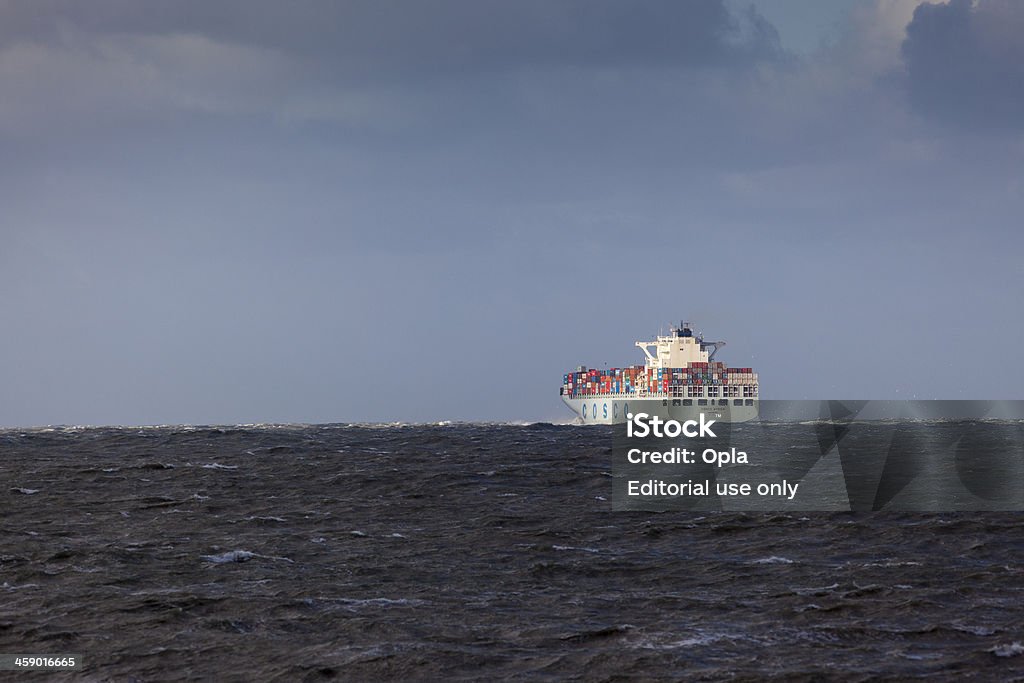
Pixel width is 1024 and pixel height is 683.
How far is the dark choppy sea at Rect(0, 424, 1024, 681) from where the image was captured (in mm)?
24844

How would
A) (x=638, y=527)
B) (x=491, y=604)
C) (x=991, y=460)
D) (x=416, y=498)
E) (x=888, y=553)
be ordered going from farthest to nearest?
(x=991, y=460)
(x=416, y=498)
(x=638, y=527)
(x=888, y=553)
(x=491, y=604)

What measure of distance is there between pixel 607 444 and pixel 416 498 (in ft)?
168

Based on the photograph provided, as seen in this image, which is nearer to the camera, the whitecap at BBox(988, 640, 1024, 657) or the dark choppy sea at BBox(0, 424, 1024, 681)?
the whitecap at BBox(988, 640, 1024, 657)

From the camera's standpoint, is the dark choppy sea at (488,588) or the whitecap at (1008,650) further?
the dark choppy sea at (488,588)

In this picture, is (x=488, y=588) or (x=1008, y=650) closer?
(x=1008, y=650)

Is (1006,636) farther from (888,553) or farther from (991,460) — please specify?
(991,460)

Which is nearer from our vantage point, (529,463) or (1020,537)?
(1020,537)

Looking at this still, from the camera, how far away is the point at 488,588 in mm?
32500

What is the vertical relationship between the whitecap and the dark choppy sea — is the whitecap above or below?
below

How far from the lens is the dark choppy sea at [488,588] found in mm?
24844

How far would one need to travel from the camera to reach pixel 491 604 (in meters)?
30.3

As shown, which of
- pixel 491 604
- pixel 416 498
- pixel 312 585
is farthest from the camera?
pixel 416 498

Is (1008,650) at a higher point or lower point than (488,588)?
lower

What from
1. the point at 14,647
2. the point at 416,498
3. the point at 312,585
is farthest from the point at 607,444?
the point at 14,647
